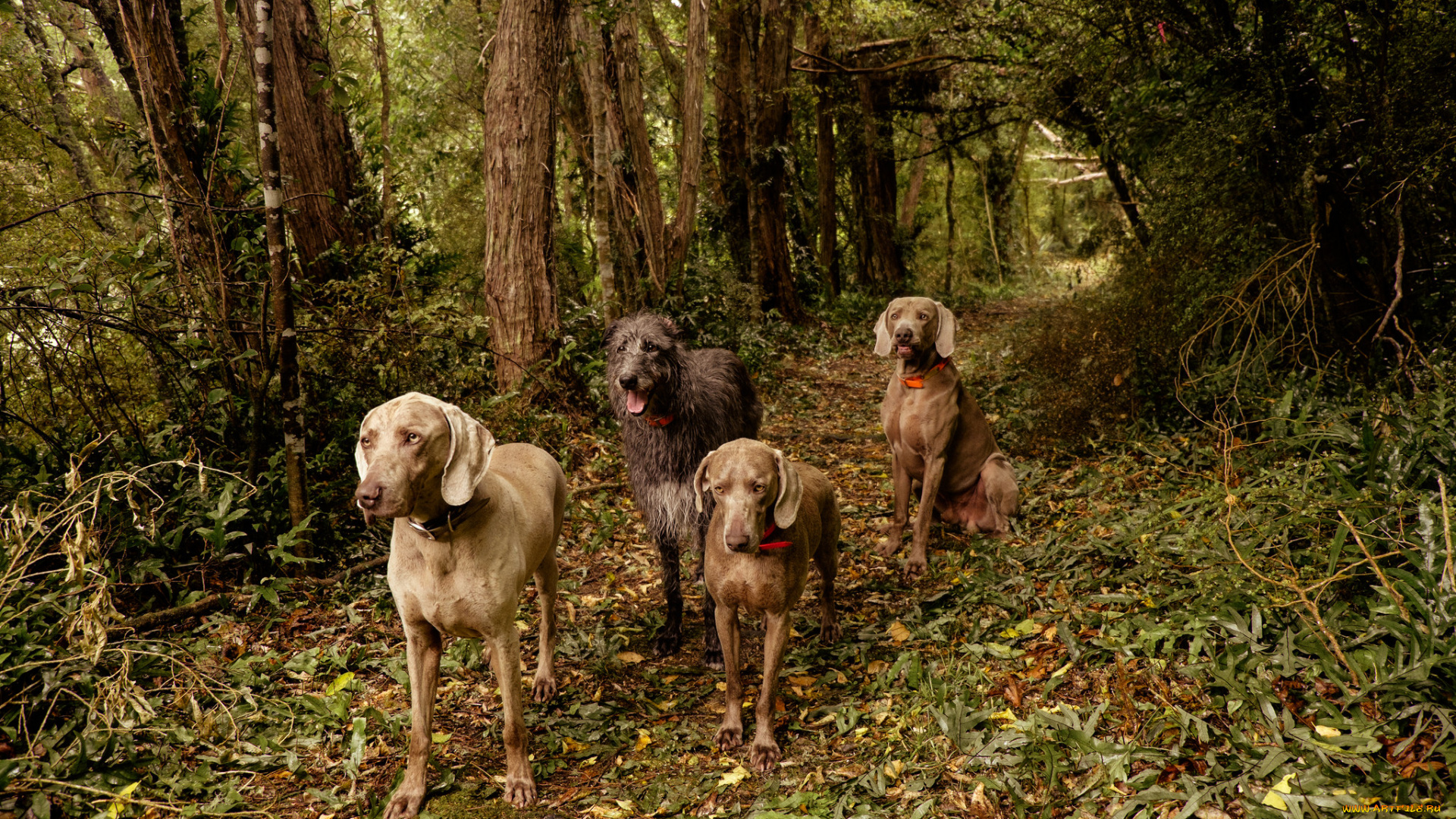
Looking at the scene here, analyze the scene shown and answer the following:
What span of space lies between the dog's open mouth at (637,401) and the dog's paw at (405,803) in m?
2.09

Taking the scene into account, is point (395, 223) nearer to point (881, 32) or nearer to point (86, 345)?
point (86, 345)

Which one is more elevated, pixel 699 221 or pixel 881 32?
pixel 881 32

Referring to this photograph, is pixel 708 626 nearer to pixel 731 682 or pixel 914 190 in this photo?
pixel 731 682

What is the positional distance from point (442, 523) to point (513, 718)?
35.0 inches

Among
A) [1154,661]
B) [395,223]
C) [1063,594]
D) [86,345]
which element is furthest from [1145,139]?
[86,345]

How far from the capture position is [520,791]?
3.15m

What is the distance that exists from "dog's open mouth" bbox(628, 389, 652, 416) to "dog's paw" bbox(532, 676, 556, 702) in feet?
4.90

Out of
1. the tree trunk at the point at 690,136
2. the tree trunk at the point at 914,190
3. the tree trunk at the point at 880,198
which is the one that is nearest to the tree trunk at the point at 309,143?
the tree trunk at the point at 690,136

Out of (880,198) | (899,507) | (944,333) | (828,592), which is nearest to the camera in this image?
(828,592)

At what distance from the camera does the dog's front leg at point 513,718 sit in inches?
122

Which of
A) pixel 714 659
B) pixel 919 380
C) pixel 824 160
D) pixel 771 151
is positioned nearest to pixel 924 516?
pixel 919 380

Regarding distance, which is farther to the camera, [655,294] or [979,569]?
[655,294]

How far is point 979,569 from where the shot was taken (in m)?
4.88

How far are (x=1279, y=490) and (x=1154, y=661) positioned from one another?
4.34 feet
